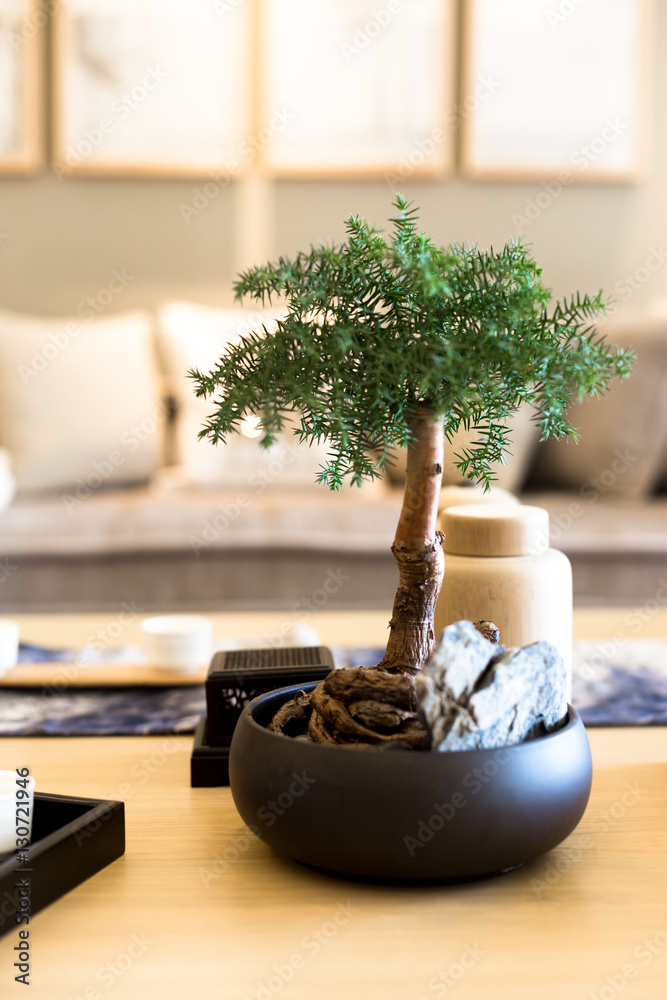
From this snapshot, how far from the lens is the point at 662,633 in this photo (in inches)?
56.5

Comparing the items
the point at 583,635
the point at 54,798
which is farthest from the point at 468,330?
the point at 583,635

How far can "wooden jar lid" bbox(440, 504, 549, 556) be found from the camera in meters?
0.87

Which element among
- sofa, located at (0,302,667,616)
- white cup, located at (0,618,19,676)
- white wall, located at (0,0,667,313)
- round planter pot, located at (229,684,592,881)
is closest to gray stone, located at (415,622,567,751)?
round planter pot, located at (229,684,592,881)

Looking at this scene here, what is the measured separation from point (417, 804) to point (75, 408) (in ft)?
7.46

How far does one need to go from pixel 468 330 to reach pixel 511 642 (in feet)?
1.13

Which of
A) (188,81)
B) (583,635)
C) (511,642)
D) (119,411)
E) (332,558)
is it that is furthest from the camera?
(188,81)

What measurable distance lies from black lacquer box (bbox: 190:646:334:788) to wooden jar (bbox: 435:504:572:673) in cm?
14

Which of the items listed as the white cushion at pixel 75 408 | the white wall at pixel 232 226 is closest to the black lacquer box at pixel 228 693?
the white cushion at pixel 75 408

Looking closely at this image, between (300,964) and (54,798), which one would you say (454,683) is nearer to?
(300,964)

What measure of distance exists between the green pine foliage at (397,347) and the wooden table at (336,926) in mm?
296

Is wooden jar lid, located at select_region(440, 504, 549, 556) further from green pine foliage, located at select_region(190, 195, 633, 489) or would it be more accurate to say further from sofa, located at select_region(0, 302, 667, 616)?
sofa, located at select_region(0, 302, 667, 616)

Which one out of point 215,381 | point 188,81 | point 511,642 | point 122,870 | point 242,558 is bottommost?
point 242,558

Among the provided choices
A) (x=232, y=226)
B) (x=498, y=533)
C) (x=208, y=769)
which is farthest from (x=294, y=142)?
(x=208, y=769)

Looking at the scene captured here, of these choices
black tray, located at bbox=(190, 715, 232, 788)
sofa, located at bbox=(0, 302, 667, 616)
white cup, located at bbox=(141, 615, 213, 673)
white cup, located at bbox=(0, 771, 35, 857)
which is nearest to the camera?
white cup, located at bbox=(0, 771, 35, 857)
